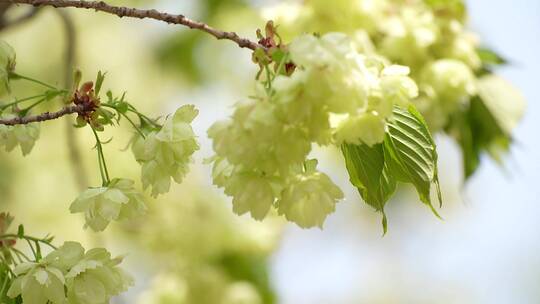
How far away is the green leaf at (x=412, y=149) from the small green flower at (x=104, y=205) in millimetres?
353

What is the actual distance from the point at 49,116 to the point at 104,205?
0.47ft

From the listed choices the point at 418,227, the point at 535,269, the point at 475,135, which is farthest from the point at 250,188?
the point at 535,269

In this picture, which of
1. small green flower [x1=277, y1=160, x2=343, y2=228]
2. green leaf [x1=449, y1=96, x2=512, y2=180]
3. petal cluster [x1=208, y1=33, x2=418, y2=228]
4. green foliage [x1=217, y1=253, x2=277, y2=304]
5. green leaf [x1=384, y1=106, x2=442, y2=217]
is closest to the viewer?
petal cluster [x1=208, y1=33, x2=418, y2=228]

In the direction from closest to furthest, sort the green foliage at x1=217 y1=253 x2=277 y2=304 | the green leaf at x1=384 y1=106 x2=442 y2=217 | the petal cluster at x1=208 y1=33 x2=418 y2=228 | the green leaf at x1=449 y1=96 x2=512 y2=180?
the petal cluster at x1=208 y1=33 x2=418 y2=228, the green leaf at x1=384 y1=106 x2=442 y2=217, the green leaf at x1=449 y1=96 x2=512 y2=180, the green foliage at x1=217 y1=253 x2=277 y2=304

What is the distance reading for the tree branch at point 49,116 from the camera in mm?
1180

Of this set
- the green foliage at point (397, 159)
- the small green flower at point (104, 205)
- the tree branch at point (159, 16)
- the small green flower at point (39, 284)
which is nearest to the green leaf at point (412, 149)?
the green foliage at point (397, 159)

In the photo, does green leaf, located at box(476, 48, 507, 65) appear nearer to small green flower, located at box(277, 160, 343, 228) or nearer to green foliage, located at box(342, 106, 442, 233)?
green foliage, located at box(342, 106, 442, 233)

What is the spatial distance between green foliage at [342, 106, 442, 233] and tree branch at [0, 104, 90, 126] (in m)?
0.33

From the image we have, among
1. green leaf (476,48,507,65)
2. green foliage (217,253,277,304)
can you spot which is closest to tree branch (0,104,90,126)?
green leaf (476,48,507,65)

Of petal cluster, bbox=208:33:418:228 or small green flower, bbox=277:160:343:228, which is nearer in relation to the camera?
petal cluster, bbox=208:33:418:228

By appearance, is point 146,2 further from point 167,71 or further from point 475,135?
point 475,135

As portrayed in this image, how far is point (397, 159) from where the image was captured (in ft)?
4.09

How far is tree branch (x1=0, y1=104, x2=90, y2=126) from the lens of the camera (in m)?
1.18

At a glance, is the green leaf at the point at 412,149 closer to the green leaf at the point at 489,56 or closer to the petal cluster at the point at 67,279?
the petal cluster at the point at 67,279
